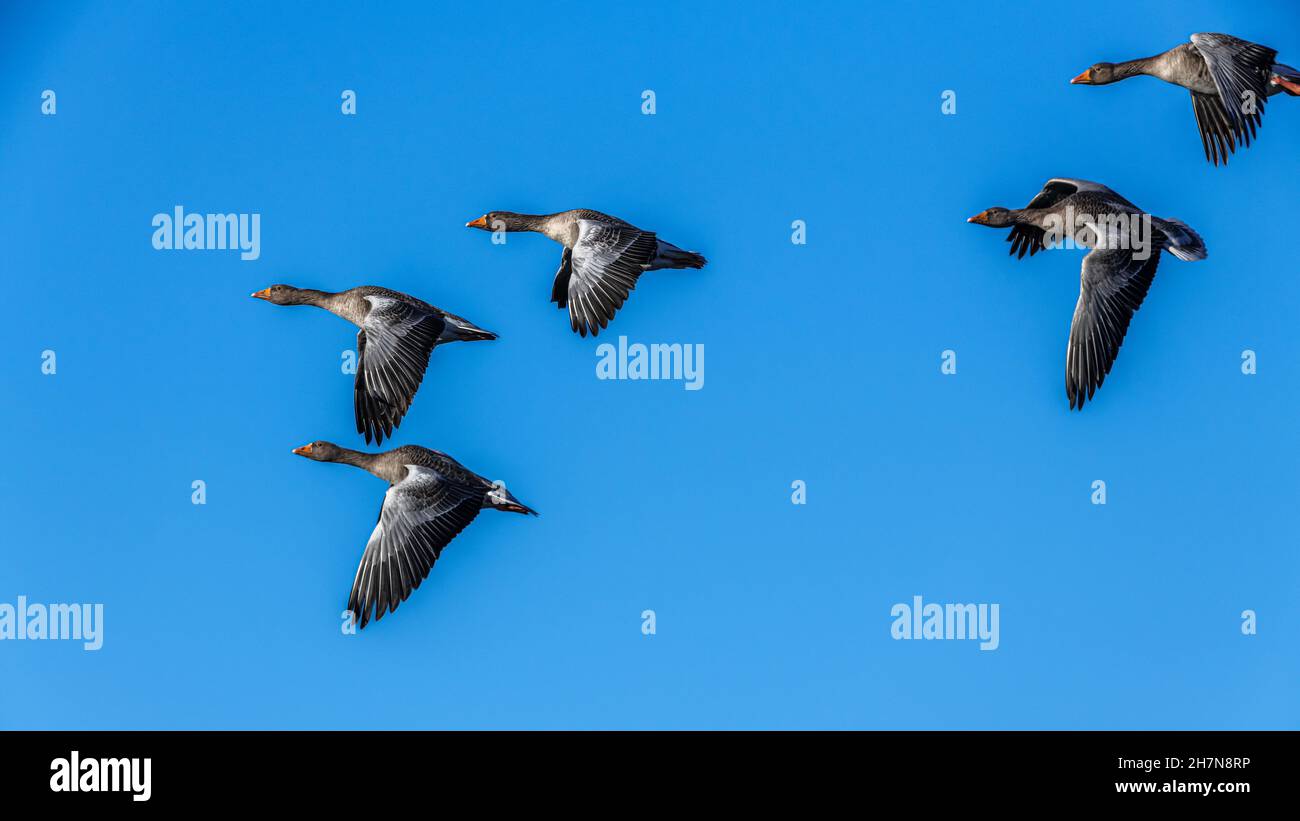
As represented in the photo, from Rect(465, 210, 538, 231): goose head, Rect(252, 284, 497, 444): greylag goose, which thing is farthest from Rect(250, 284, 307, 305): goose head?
Rect(465, 210, 538, 231): goose head

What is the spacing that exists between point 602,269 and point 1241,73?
23.1 feet

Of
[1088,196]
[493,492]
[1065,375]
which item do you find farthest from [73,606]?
[1088,196]

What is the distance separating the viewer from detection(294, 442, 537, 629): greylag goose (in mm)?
12430

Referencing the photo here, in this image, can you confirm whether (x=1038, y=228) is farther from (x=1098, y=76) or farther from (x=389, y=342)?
(x=389, y=342)

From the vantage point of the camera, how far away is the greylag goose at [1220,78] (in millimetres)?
13250

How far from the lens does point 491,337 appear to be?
44.2ft

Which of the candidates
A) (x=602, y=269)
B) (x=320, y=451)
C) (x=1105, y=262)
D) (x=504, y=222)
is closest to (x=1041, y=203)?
(x=1105, y=262)

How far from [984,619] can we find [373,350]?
23.3 ft

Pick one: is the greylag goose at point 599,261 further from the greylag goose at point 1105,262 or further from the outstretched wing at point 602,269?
the greylag goose at point 1105,262

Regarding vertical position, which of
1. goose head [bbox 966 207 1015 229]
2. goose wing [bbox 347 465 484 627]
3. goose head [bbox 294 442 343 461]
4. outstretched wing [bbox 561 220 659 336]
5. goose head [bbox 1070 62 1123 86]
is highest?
goose head [bbox 1070 62 1123 86]

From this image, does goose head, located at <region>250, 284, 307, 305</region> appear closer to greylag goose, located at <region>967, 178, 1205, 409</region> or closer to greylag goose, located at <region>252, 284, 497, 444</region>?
greylag goose, located at <region>252, 284, 497, 444</region>

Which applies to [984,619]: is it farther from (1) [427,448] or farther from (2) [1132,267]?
(1) [427,448]

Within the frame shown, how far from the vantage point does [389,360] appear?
42.3ft

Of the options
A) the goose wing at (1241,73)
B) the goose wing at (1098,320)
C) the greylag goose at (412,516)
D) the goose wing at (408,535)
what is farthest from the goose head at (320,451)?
the goose wing at (1241,73)
